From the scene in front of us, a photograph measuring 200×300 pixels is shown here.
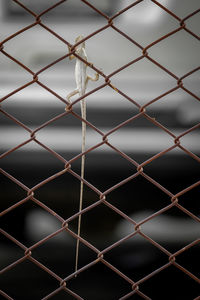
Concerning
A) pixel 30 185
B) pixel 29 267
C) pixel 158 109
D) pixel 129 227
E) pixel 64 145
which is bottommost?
pixel 29 267

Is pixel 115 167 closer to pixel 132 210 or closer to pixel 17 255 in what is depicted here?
pixel 132 210

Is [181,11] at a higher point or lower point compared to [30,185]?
higher

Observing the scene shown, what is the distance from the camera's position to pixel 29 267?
262 centimetres

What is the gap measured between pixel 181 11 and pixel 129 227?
136cm

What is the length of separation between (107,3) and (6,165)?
111 cm

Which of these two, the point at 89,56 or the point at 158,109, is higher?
the point at 89,56

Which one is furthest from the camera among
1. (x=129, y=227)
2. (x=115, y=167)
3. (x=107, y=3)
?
(x=129, y=227)

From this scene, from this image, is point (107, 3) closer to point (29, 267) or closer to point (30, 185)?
point (30, 185)

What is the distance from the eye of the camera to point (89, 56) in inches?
100

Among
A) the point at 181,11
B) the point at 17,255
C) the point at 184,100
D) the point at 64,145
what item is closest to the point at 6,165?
the point at 64,145

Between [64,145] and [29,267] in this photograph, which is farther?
[29,267]

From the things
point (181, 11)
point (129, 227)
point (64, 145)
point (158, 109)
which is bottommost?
point (129, 227)

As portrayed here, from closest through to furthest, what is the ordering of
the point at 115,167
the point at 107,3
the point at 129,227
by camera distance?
the point at 107,3 < the point at 115,167 < the point at 129,227

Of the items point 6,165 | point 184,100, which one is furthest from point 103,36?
point 6,165
